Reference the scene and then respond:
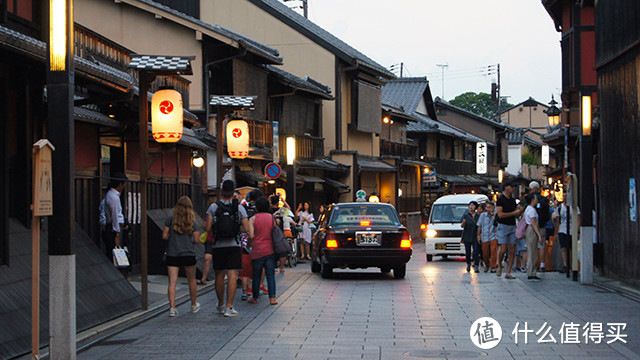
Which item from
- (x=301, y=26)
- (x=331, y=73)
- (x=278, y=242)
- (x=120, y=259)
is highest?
(x=301, y=26)

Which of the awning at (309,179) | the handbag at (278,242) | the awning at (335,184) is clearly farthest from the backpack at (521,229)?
the awning at (335,184)

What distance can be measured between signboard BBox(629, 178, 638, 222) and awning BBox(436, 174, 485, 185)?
4408 centimetres

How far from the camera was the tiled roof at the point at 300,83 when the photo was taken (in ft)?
109

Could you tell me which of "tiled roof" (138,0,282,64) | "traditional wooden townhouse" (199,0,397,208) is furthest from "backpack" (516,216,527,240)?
"traditional wooden townhouse" (199,0,397,208)

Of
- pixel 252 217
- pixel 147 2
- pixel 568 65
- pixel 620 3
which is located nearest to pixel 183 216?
pixel 252 217

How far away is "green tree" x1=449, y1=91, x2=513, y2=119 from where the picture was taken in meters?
105

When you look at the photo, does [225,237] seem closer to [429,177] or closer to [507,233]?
[507,233]

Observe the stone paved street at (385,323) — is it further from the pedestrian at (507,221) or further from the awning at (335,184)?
the awning at (335,184)

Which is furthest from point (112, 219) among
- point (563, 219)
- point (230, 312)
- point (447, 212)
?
point (447, 212)

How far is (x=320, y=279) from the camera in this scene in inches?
770

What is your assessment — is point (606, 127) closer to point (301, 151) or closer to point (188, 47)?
point (188, 47)

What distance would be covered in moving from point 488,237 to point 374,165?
24.3 m

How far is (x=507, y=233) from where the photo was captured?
62.1ft

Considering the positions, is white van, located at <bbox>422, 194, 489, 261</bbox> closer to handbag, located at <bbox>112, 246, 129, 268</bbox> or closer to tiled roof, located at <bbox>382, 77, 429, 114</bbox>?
handbag, located at <bbox>112, 246, 129, 268</bbox>
